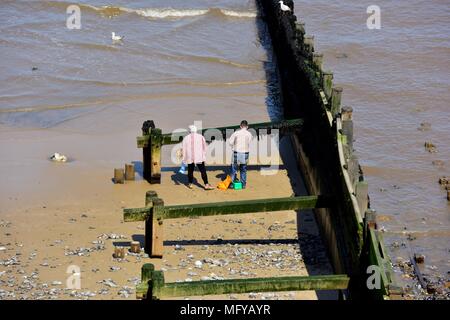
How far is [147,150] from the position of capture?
1745 centimetres

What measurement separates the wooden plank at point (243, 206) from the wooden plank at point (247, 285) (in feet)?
8.36

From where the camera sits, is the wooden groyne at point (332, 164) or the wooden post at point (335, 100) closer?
the wooden groyne at point (332, 164)

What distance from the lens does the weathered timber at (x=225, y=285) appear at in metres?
11.2

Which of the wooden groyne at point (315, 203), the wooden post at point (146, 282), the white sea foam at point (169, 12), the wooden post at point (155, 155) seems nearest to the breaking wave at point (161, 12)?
the white sea foam at point (169, 12)

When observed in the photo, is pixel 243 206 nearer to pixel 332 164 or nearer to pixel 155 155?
pixel 332 164

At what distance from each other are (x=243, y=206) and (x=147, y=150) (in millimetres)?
3697

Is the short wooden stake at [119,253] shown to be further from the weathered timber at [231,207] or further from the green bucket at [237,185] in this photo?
the green bucket at [237,185]

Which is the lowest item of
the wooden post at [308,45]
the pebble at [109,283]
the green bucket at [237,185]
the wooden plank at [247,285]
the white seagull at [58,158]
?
the pebble at [109,283]

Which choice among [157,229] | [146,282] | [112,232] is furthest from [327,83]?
[146,282]

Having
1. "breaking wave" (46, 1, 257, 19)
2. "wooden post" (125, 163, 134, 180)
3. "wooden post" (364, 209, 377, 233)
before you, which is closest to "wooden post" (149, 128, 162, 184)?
"wooden post" (125, 163, 134, 180)

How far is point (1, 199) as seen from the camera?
1672cm

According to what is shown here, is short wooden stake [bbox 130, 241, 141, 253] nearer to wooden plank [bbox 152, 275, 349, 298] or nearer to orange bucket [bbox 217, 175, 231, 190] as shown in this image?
wooden plank [bbox 152, 275, 349, 298]

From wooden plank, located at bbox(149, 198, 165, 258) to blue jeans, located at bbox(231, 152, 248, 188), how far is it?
3405 mm
